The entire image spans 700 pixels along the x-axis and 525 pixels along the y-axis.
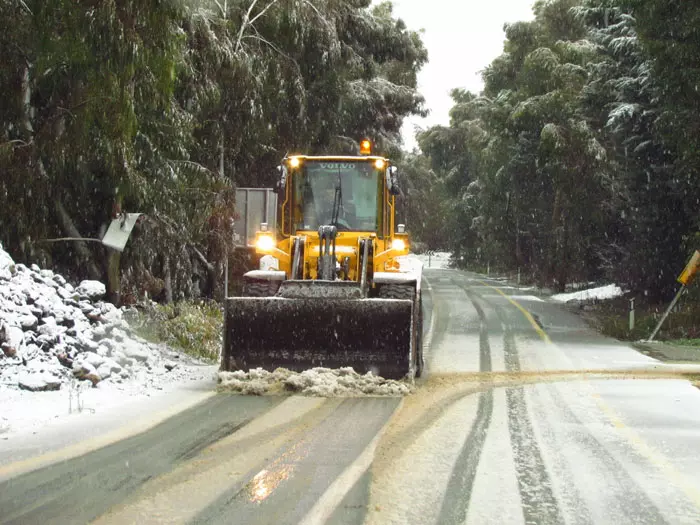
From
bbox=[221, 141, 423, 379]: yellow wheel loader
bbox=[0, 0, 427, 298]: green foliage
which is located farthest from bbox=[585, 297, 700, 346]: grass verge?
bbox=[0, 0, 427, 298]: green foliage

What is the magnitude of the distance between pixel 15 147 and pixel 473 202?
48.0 m

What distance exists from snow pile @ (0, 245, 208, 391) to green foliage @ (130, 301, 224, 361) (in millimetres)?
1018

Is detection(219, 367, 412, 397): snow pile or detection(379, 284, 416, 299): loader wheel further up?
detection(379, 284, 416, 299): loader wheel

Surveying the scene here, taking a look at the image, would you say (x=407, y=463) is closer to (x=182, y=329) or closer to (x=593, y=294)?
(x=182, y=329)

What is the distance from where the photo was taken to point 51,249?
1406 cm

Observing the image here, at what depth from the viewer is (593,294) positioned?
105 ft

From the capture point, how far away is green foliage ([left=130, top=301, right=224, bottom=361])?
13.5m

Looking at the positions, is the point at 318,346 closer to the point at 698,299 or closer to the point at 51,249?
the point at 51,249

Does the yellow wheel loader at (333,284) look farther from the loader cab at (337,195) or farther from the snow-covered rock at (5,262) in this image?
the snow-covered rock at (5,262)

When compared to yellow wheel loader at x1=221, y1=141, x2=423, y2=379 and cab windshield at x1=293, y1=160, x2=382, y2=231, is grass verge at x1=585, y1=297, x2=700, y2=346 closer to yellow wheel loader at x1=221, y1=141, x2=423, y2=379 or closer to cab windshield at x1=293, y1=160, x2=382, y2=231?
yellow wheel loader at x1=221, y1=141, x2=423, y2=379

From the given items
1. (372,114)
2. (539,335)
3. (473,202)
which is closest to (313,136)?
(372,114)

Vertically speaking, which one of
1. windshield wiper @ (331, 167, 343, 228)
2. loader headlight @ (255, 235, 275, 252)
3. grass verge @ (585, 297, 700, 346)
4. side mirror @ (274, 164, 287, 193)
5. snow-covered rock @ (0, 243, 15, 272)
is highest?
side mirror @ (274, 164, 287, 193)

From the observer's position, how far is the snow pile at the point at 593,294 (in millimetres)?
30233

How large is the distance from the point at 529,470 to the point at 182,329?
8811mm
